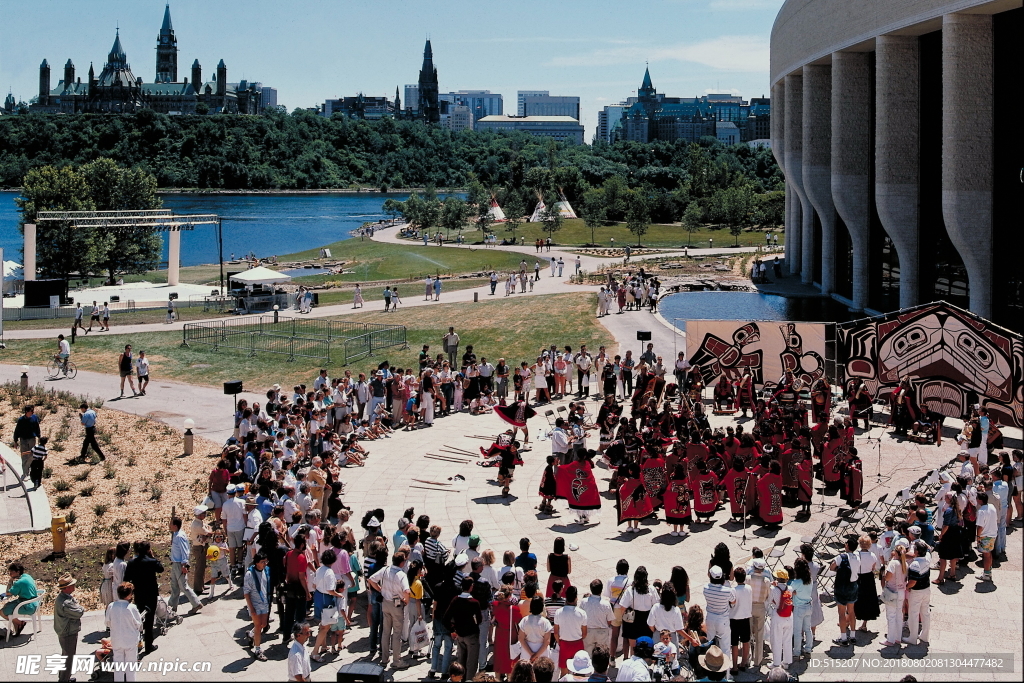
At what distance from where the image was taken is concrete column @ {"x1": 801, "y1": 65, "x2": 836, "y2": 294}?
51.3 metres

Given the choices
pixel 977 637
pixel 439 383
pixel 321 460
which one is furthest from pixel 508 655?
pixel 439 383

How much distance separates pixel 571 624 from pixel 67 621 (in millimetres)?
6271

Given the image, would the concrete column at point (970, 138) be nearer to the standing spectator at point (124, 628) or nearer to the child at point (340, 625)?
the child at point (340, 625)

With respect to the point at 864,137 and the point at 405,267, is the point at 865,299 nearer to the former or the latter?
the point at 864,137

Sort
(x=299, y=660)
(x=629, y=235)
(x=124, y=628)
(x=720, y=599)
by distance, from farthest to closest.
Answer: (x=629, y=235), (x=720, y=599), (x=124, y=628), (x=299, y=660)

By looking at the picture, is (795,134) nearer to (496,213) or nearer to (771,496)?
(771,496)

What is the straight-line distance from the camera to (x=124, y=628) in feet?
38.0

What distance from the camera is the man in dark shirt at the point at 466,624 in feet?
38.4

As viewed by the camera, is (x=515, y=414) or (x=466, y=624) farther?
(x=515, y=414)

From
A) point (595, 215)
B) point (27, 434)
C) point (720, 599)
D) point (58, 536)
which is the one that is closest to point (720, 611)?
point (720, 599)

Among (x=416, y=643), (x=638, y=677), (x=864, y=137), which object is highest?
(x=864, y=137)

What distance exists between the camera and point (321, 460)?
18047 mm

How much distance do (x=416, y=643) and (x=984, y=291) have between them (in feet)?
89.7

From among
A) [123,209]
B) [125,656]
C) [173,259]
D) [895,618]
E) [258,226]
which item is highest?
[258,226]
